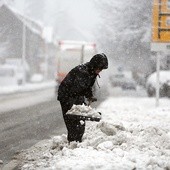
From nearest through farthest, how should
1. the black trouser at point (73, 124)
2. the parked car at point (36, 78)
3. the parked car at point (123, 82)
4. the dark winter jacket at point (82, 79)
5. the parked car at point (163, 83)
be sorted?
the dark winter jacket at point (82, 79), the black trouser at point (73, 124), the parked car at point (163, 83), the parked car at point (123, 82), the parked car at point (36, 78)

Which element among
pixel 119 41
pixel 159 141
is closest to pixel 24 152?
pixel 159 141

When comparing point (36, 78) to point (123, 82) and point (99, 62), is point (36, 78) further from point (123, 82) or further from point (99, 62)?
point (99, 62)

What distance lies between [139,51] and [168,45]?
12597mm

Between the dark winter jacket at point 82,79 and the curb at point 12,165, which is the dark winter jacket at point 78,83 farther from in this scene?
the curb at point 12,165

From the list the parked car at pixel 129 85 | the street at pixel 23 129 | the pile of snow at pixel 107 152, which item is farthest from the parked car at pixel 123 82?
the pile of snow at pixel 107 152

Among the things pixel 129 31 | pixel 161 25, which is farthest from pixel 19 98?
pixel 161 25

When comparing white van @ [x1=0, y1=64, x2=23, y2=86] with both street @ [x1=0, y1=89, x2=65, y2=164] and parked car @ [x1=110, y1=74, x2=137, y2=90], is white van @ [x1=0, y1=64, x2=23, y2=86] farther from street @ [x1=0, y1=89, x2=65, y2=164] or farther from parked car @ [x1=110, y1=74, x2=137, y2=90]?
street @ [x1=0, y1=89, x2=65, y2=164]

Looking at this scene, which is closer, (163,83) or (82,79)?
(82,79)

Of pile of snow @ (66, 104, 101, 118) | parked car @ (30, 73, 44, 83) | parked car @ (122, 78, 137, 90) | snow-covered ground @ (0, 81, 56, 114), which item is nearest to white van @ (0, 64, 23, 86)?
snow-covered ground @ (0, 81, 56, 114)

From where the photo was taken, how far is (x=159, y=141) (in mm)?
8594

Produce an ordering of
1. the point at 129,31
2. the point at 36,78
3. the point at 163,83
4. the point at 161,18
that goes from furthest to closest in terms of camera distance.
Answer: the point at 36,78 → the point at 129,31 → the point at 163,83 → the point at 161,18

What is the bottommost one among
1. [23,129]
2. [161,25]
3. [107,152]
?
[23,129]

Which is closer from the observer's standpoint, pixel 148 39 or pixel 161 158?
pixel 161 158

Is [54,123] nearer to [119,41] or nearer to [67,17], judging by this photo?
[119,41]
